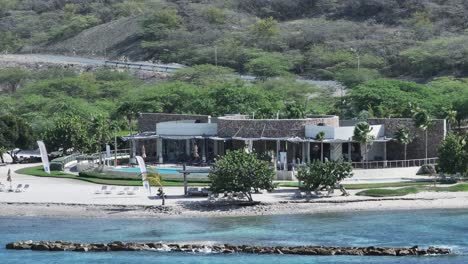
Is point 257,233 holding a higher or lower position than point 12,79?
lower

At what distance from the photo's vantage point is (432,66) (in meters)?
165

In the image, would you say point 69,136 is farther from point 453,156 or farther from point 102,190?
point 453,156

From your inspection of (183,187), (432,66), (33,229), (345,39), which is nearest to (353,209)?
(183,187)

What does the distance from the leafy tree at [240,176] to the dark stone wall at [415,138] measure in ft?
63.3

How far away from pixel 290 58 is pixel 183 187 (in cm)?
8212

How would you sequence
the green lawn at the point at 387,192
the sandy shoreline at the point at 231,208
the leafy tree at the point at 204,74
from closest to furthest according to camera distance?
1. the sandy shoreline at the point at 231,208
2. the green lawn at the point at 387,192
3. the leafy tree at the point at 204,74

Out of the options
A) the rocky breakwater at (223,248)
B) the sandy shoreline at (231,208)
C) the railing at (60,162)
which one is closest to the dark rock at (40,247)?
the rocky breakwater at (223,248)

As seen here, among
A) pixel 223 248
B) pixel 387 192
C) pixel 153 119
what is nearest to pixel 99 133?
pixel 153 119

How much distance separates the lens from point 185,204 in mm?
94188

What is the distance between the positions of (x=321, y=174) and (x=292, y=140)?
42.9 ft

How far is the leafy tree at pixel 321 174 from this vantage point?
312 feet

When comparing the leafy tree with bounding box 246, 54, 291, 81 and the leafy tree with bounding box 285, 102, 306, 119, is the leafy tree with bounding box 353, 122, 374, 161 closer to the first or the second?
the leafy tree with bounding box 285, 102, 306, 119

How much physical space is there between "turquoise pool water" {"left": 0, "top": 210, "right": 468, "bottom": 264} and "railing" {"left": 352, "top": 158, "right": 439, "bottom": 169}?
14.7 m

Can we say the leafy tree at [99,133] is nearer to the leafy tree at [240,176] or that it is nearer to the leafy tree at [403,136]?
the leafy tree at [240,176]
